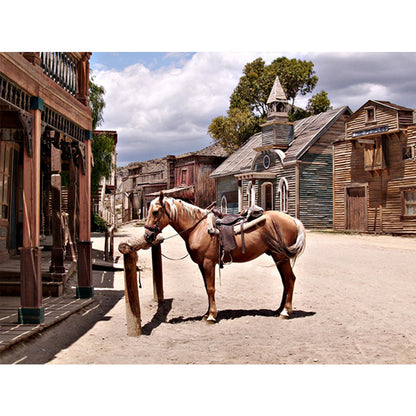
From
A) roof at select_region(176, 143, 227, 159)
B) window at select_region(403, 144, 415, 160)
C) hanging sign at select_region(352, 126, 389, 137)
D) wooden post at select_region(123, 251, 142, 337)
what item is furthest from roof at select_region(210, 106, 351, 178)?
wooden post at select_region(123, 251, 142, 337)

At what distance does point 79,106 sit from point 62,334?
13.4 feet

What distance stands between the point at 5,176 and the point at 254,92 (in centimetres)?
2429

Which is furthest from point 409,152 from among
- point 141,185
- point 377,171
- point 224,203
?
point 141,185

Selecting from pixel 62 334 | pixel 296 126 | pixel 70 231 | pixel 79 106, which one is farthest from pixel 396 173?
pixel 62 334

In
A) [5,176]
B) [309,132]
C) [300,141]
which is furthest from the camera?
[309,132]

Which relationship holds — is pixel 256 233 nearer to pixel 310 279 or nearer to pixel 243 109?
pixel 310 279

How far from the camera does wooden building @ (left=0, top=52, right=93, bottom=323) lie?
19.5 feet

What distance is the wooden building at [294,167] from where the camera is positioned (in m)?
21.8

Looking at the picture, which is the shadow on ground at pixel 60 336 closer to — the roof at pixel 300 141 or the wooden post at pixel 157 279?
the wooden post at pixel 157 279

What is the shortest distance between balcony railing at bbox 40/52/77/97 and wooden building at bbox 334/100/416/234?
1317 centimetres

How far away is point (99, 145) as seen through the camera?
68.7 ft

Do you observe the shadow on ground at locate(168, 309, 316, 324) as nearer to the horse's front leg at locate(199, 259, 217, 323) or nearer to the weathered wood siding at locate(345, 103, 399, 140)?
the horse's front leg at locate(199, 259, 217, 323)

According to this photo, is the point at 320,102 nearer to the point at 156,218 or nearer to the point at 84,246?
the point at 84,246

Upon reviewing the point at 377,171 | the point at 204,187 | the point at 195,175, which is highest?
the point at 195,175
